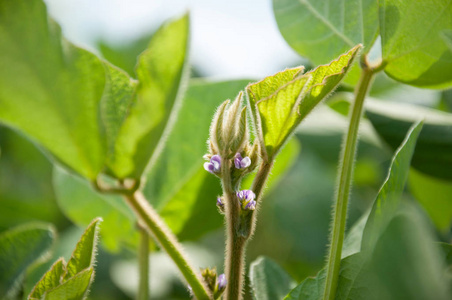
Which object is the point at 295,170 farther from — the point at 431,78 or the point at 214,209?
the point at 431,78

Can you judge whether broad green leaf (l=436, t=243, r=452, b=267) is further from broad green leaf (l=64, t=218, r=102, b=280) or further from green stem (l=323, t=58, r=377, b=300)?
broad green leaf (l=64, t=218, r=102, b=280)

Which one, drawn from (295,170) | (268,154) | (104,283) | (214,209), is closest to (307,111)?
(268,154)

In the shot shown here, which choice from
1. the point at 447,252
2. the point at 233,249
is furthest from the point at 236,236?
the point at 447,252

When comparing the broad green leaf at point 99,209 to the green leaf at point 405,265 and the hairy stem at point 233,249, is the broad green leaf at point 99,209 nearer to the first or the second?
the hairy stem at point 233,249

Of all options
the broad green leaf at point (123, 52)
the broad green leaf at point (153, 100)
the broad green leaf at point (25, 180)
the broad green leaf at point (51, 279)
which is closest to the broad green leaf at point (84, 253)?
the broad green leaf at point (51, 279)

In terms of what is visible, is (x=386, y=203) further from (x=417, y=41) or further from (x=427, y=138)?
(x=427, y=138)

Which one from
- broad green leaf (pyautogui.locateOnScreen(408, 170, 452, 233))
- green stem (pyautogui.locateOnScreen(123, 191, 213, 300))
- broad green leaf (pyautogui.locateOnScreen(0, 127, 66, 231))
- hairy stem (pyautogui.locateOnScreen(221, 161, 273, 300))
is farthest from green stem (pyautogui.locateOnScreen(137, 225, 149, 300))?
broad green leaf (pyautogui.locateOnScreen(0, 127, 66, 231))
